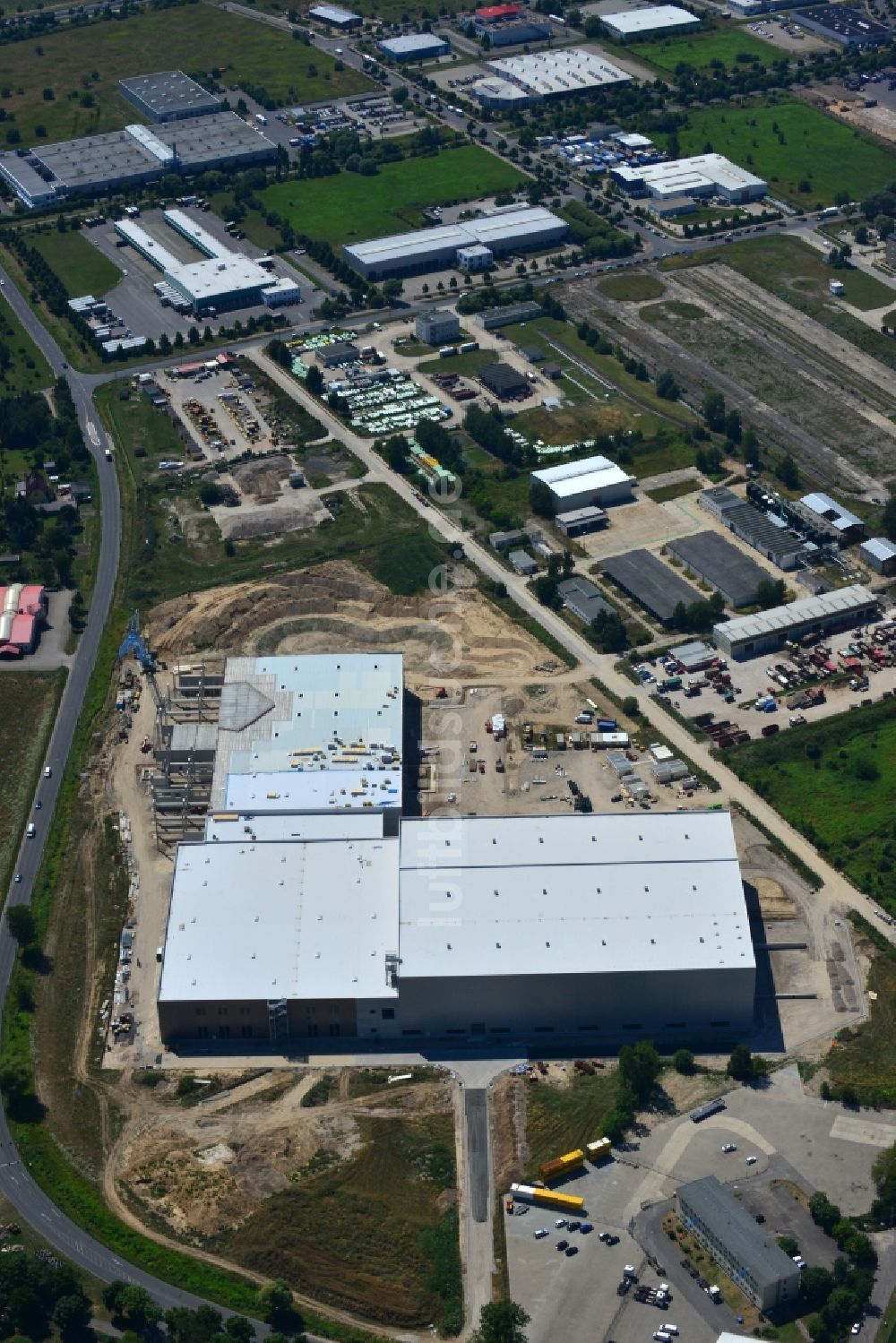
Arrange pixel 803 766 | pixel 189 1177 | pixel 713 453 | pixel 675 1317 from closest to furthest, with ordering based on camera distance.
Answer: pixel 675 1317, pixel 189 1177, pixel 803 766, pixel 713 453

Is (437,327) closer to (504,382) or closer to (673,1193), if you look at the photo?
(504,382)

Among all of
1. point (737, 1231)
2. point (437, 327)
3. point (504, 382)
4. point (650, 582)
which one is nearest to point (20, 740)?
point (650, 582)

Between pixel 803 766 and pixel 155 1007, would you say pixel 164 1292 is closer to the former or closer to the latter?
pixel 155 1007

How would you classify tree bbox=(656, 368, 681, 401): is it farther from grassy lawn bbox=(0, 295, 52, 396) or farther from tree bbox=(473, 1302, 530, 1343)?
tree bbox=(473, 1302, 530, 1343)

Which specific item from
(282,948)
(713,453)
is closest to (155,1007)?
(282,948)

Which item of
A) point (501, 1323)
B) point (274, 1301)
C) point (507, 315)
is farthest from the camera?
point (507, 315)

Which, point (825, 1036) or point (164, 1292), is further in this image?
point (825, 1036)

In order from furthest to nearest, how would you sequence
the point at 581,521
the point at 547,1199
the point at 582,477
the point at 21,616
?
→ the point at 582,477 < the point at 581,521 < the point at 21,616 < the point at 547,1199
